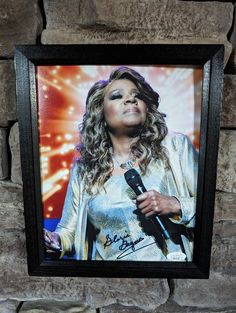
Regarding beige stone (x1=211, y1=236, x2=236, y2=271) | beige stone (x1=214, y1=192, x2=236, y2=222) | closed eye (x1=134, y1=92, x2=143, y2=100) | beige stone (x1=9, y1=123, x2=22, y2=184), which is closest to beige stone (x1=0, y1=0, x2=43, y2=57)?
beige stone (x1=9, y1=123, x2=22, y2=184)

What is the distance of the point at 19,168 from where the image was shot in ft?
3.02

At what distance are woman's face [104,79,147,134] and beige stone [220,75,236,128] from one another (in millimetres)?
238

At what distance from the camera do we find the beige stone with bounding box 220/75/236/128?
858mm

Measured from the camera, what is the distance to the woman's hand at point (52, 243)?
93cm

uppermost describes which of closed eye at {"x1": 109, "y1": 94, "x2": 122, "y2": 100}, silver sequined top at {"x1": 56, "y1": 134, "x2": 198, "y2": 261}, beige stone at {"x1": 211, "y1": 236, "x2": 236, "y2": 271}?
closed eye at {"x1": 109, "y1": 94, "x2": 122, "y2": 100}

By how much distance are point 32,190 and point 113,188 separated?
248 millimetres

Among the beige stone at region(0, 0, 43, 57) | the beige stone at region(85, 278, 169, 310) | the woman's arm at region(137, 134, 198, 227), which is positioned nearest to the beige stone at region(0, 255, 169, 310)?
the beige stone at region(85, 278, 169, 310)

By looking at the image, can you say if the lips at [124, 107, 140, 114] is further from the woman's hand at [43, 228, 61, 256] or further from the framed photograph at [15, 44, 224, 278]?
the woman's hand at [43, 228, 61, 256]

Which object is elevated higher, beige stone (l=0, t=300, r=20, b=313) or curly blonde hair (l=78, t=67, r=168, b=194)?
curly blonde hair (l=78, t=67, r=168, b=194)

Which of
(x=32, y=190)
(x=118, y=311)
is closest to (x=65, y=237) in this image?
(x=32, y=190)

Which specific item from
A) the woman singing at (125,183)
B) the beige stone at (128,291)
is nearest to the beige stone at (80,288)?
the beige stone at (128,291)

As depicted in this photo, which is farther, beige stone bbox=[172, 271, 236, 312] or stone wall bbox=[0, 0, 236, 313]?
beige stone bbox=[172, 271, 236, 312]

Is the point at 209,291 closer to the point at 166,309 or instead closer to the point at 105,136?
the point at 166,309

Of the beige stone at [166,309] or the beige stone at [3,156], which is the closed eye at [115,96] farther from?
the beige stone at [166,309]
